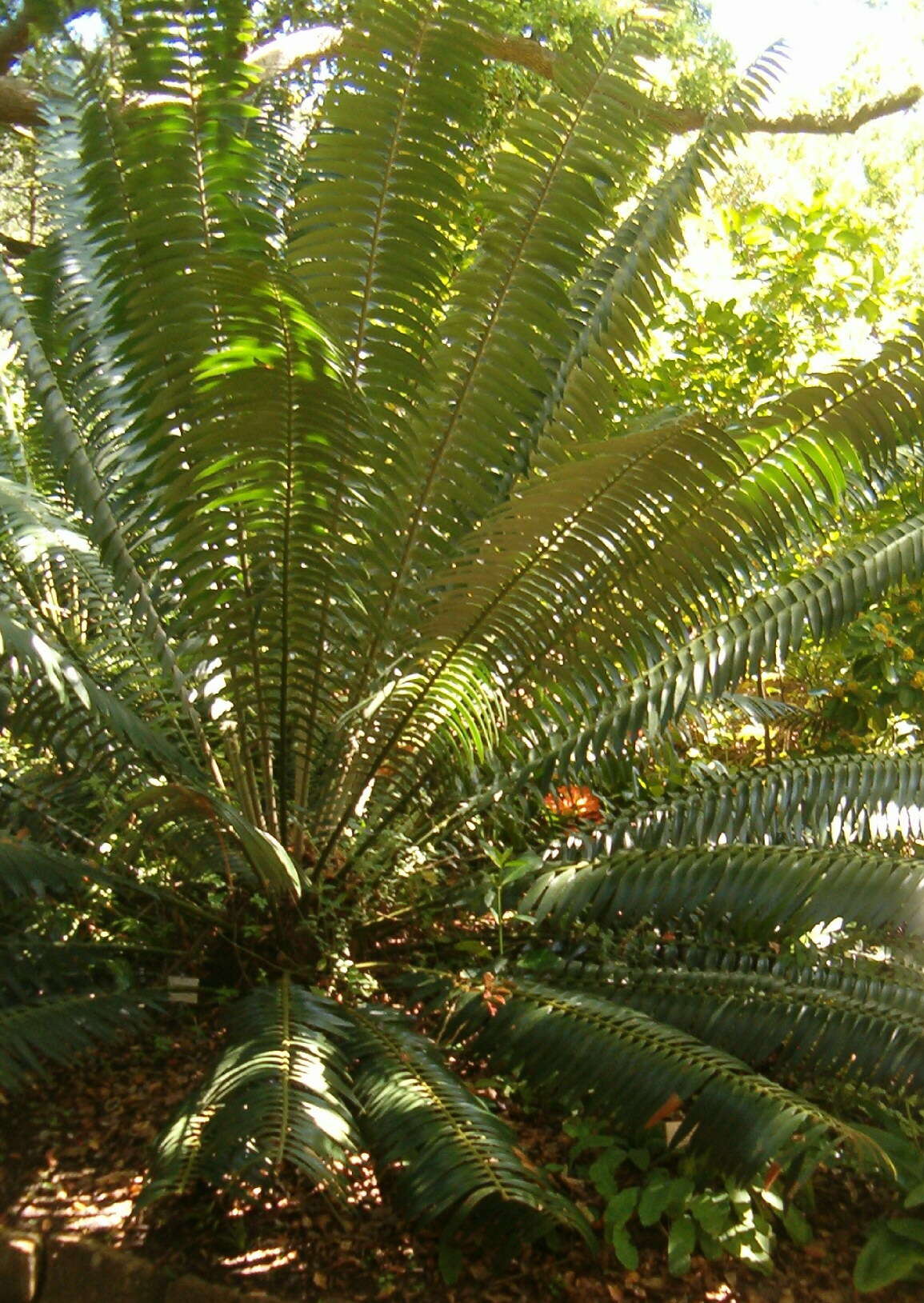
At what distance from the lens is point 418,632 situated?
2.96 meters

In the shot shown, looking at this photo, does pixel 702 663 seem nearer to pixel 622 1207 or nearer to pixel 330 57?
pixel 622 1207

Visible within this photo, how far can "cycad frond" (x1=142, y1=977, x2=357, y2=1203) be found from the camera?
1998 millimetres

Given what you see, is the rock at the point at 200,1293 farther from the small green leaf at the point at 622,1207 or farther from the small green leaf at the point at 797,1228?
the small green leaf at the point at 797,1228

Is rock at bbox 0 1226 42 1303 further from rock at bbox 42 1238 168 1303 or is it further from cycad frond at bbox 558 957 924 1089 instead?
cycad frond at bbox 558 957 924 1089

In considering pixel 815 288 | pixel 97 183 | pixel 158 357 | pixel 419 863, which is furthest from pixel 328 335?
pixel 815 288

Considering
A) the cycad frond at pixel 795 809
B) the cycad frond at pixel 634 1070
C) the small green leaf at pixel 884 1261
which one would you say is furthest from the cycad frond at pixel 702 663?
the small green leaf at pixel 884 1261

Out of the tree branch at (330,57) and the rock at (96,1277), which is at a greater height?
the tree branch at (330,57)

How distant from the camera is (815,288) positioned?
4930mm

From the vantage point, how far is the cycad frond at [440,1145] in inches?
81.4

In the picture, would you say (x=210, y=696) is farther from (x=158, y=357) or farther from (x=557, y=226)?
(x=557, y=226)

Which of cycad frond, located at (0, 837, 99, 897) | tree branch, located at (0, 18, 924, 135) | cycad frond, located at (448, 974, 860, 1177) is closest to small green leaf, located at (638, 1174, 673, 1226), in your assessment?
cycad frond, located at (448, 974, 860, 1177)

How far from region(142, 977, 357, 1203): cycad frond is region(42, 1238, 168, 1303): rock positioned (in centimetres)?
20

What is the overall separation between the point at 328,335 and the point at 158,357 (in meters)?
0.59

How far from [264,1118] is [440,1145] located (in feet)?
1.06
